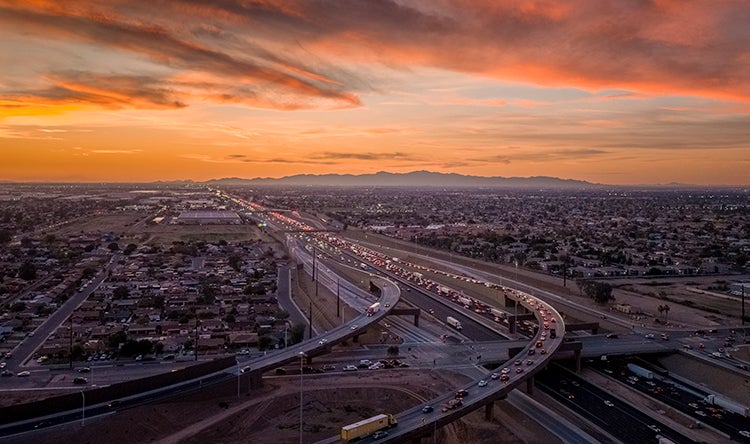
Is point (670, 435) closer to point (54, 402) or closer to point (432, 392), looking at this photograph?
point (432, 392)

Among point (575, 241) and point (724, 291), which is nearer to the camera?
point (724, 291)

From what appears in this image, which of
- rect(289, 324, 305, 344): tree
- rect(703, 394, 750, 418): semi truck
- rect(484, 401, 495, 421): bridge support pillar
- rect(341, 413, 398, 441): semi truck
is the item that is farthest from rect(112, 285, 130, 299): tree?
rect(703, 394, 750, 418): semi truck

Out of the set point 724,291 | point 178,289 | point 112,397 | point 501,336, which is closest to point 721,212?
point 724,291

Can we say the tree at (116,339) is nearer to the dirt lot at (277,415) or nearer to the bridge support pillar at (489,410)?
the dirt lot at (277,415)

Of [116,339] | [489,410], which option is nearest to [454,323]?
[489,410]

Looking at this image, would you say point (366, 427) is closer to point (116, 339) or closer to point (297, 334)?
point (297, 334)
